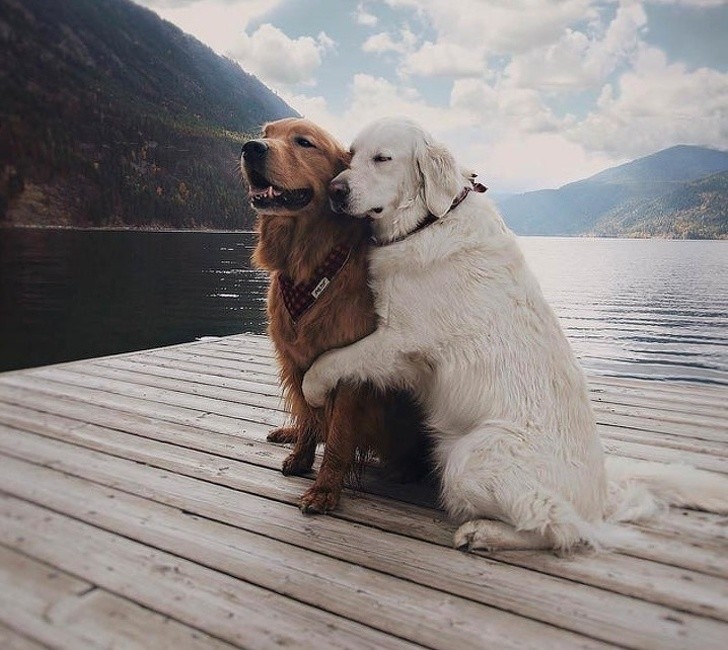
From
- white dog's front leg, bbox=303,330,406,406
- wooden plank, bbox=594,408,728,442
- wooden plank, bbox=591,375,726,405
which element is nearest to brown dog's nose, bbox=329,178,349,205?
white dog's front leg, bbox=303,330,406,406

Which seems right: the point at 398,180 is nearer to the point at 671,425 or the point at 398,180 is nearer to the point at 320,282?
the point at 320,282

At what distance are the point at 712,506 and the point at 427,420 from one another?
3.41 feet

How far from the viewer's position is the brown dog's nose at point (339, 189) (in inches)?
75.0

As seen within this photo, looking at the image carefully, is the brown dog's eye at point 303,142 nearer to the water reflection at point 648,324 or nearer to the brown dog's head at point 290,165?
the brown dog's head at point 290,165

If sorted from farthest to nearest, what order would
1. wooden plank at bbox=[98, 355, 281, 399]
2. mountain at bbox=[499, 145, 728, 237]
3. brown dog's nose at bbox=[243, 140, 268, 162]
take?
mountain at bbox=[499, 145, 728, 237] → wooden plank at bbox=[98, 355, 281, 399] → brown dog's nose at bbox=[243, 140, 268, 162]

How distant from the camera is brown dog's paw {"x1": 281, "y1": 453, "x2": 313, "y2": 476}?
229 centimetres

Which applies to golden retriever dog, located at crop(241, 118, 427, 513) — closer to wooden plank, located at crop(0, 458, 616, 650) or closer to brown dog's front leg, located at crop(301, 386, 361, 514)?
brown dog's front leg, located at crop(301, 386, 361, 514)

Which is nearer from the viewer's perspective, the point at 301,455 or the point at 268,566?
the point at 268,566

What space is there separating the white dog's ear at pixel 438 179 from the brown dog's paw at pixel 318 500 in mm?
999

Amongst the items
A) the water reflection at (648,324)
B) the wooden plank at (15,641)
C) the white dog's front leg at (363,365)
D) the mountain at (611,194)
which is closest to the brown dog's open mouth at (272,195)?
the white dog's front leg at (363,365)

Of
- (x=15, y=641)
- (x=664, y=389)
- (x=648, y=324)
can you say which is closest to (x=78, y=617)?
(x=15, y=641)

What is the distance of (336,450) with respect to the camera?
2.03 meters

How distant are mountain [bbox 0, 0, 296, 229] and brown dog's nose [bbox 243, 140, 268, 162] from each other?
131ft

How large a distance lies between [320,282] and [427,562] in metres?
0.95
